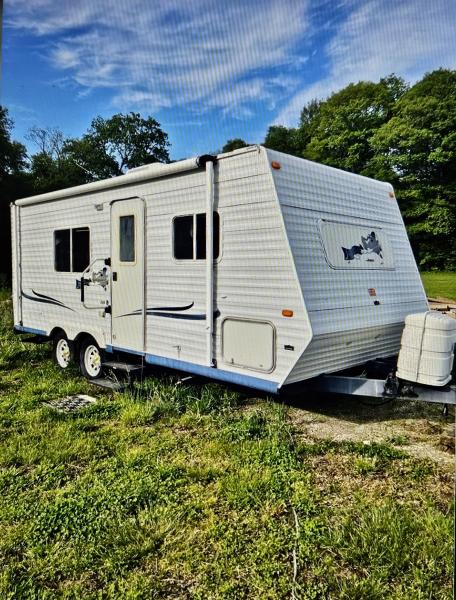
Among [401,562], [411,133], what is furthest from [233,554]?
[411,133]

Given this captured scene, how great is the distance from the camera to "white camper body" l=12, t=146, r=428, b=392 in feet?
14.5

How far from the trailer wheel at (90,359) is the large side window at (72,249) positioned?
3.74 ft

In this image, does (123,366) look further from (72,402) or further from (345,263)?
(345,263)

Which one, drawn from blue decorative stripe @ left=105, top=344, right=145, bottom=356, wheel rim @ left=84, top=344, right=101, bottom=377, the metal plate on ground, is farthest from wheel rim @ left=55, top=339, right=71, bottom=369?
the metal plate on ground

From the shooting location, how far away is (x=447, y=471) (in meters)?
3.76

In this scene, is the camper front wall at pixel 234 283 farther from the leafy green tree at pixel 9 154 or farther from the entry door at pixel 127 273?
the leafy green tree at pixel 9 154

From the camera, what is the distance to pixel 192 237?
17.0ft

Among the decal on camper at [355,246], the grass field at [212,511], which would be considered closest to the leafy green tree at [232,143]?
the decal on camper at [355,246]

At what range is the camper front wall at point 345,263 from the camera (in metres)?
4.43

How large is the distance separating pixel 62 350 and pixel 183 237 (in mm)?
3601

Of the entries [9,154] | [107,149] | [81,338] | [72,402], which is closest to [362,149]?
[107,149]

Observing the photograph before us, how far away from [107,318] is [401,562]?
482cm

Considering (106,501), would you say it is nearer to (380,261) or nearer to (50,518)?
(50,518)

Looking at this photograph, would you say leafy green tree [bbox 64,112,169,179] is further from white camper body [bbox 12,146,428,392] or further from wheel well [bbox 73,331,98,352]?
white camper body [bbox 12,146,428,392]
